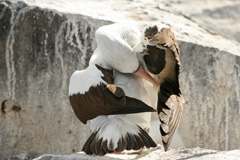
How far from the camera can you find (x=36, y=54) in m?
5.77

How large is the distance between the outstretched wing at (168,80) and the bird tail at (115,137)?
0.19m

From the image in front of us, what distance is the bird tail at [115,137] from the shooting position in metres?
4.51

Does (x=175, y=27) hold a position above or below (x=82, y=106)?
above

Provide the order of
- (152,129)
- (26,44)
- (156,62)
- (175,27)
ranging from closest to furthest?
(156,62), (152,129), (26,44), (175,27)

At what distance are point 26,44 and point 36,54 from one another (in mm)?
85

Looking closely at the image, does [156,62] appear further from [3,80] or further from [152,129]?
[3,80]

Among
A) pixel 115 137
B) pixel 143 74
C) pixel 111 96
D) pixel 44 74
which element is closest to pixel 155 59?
pixel 143 74

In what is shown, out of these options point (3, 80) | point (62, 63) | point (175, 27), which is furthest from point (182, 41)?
point (3, 80)

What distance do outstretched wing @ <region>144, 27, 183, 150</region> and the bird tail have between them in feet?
0.63

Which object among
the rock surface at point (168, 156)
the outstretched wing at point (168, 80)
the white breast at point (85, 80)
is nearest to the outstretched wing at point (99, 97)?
the white breast at point (85, 80)

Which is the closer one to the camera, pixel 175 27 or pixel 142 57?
pixel 142 57

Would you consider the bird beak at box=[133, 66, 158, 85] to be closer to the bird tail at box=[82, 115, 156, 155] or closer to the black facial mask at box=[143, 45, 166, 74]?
the black facial mask at box=[143, 45, 166, 74]

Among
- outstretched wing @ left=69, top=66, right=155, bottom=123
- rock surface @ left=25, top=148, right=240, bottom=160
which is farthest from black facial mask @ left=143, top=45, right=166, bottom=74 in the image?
rock surface @ left=25, top=148, right=240, bottom=160

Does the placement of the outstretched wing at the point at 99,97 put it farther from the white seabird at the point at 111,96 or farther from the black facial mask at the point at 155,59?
the black facial mask at the point at 155,59
